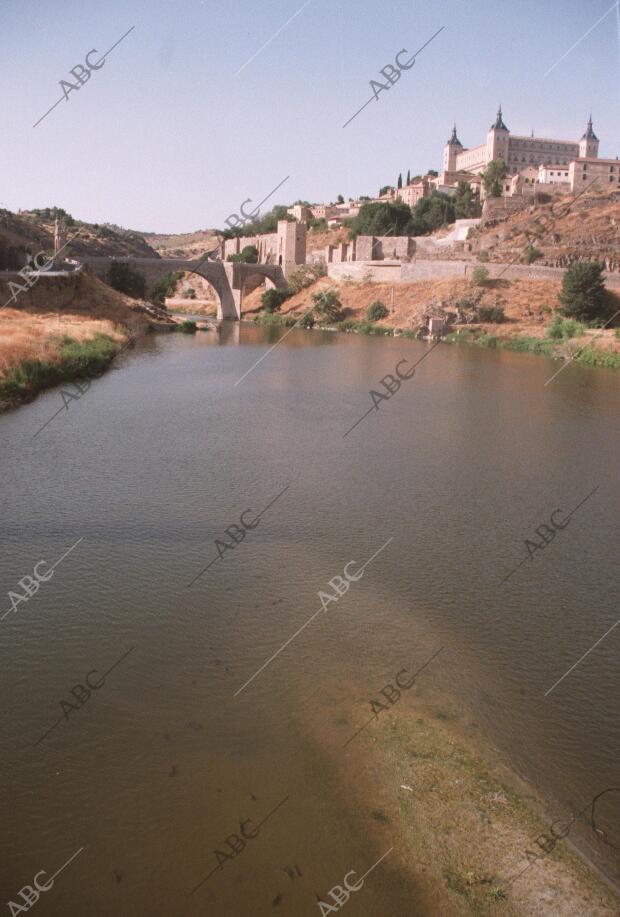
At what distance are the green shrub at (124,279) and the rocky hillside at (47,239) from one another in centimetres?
444

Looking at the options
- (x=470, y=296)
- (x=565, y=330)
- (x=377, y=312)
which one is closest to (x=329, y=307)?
(x=377, y=312)

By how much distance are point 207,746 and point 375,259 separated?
160ft

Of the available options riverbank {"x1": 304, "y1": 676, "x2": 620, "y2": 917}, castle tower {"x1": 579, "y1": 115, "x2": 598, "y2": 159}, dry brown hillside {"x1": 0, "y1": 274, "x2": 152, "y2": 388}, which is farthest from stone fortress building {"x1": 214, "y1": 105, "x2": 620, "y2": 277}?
riverbank {"x1": 304, "y1": 676, "x2": 620, "y2": 917}

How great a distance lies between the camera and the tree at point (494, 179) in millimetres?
58656

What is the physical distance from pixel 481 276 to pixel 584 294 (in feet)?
23.0

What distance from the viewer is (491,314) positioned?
36.9 m

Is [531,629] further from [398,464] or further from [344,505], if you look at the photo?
[398,464]

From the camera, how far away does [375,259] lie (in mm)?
51656

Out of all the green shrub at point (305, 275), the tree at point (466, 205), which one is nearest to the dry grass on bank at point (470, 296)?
the green shrub at point (305, 275)

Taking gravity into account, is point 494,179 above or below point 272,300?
above

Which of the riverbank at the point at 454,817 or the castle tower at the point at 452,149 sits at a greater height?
the castle tower at the point at 452,149

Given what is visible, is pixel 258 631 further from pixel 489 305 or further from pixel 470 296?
pixel 470 296

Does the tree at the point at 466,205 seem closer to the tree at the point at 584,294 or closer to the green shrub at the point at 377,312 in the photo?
the green shrub at the point at 377,312

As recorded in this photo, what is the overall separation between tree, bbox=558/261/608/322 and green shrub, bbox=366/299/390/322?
10140 millimetres
